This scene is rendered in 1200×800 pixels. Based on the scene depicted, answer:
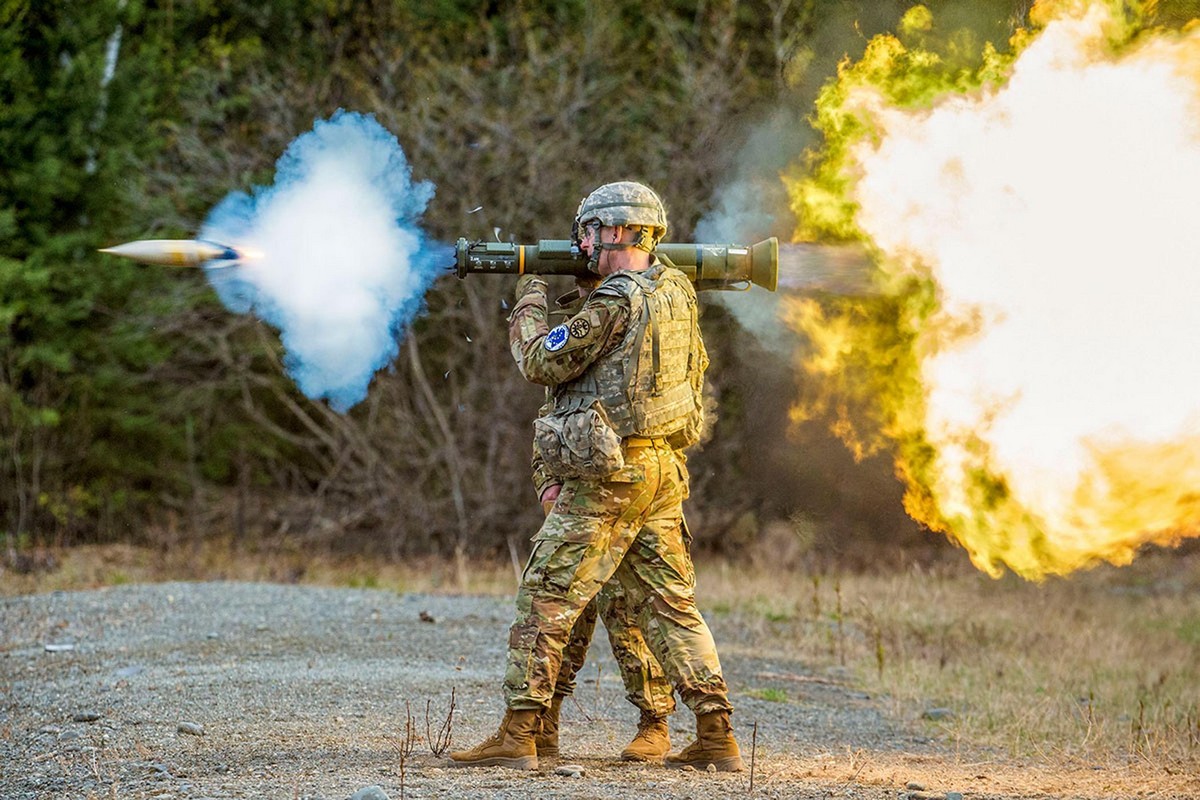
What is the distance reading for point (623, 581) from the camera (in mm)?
6609

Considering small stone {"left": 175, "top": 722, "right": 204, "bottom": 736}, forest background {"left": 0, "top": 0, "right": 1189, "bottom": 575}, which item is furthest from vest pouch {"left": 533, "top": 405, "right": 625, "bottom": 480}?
forest background {"left": 0, "top": 0, "right": 1189, "bottom": 575}

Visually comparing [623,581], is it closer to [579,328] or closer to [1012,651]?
[579,328]

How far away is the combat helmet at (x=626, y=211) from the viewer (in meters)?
6.52

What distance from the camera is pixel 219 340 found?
18.0m

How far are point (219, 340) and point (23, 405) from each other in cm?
262

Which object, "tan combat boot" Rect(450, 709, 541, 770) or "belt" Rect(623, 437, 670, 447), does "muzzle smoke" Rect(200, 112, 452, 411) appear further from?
"tan combat boot" Rect(450, 709, 541, 770)

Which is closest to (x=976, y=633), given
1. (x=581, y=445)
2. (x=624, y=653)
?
(x=624, y=653)

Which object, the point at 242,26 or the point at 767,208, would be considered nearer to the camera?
the point at 767,208

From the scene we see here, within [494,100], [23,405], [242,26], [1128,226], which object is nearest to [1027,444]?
[1128,226]

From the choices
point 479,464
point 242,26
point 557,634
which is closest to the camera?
point 557,634

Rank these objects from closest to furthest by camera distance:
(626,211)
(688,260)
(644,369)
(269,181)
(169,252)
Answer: (644,369)
(626,211)
(688,260)
(169,252)
(269,181)

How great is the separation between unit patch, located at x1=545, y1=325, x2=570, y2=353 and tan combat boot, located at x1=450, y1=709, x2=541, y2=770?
1449 millimetres

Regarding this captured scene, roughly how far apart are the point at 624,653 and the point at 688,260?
5.68 feet

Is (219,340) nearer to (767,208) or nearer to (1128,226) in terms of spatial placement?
(767,208)
